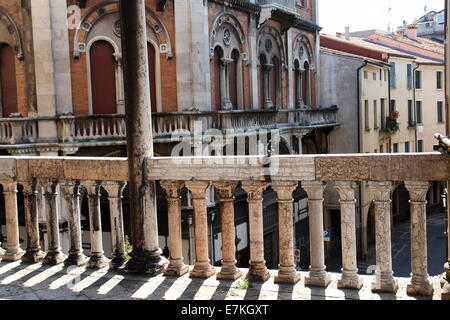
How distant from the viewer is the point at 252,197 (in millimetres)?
5008

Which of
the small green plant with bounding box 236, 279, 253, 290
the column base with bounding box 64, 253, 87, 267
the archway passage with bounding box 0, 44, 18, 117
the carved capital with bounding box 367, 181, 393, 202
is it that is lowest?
the small green plant with bounding box 236, 279, 253, 290

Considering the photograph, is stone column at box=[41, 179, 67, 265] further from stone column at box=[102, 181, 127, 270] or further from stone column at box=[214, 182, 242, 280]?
stone column at box=[214, 182, 242, 280]

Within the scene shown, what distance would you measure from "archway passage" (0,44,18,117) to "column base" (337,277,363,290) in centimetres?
1436

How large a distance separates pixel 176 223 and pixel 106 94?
43.0 ft

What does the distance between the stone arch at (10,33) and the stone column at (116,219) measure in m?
12.2

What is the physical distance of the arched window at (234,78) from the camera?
70.5 feet

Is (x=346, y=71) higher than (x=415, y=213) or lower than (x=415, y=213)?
higher

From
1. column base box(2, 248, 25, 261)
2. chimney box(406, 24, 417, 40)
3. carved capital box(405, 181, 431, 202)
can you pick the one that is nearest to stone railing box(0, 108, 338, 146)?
column base box(2, 248, 25, 261)

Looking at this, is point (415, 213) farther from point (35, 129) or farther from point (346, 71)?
point (346, 71)

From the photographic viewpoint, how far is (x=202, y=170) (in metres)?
5.15

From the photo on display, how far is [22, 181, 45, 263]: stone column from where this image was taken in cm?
593

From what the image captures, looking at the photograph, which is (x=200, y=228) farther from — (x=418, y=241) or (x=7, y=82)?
(x=7, y=82)

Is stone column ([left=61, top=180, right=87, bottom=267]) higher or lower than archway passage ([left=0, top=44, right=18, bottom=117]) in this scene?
lower
